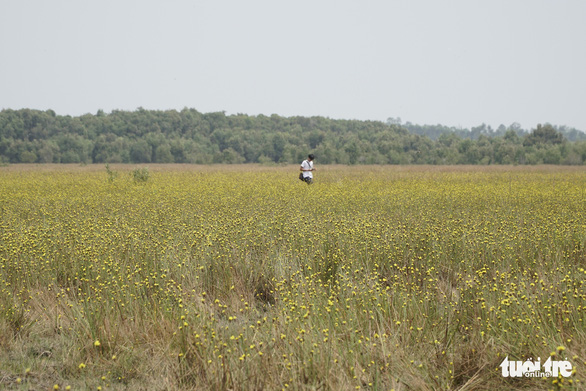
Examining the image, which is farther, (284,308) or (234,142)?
(234,142)

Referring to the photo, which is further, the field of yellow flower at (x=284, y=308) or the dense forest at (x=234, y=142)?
the dense forest at (x=234, y=142)

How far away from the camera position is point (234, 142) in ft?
312

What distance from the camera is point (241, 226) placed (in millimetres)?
8117

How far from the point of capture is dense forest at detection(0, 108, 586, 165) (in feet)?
226

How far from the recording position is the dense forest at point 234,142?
68.9 meters

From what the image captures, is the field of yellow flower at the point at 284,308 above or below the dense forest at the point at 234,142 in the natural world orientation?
below

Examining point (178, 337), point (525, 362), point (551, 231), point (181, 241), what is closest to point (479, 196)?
point (551, 231)

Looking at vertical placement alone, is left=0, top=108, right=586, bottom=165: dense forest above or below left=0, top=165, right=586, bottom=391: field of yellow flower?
above

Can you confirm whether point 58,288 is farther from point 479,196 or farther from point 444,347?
point 479,196

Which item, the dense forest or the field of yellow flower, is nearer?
the field of yellow flower

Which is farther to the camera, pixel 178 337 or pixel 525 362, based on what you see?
pixel 178 337

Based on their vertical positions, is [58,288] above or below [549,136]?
below

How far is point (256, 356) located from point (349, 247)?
317 cm

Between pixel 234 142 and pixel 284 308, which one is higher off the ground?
pixel 234 142
